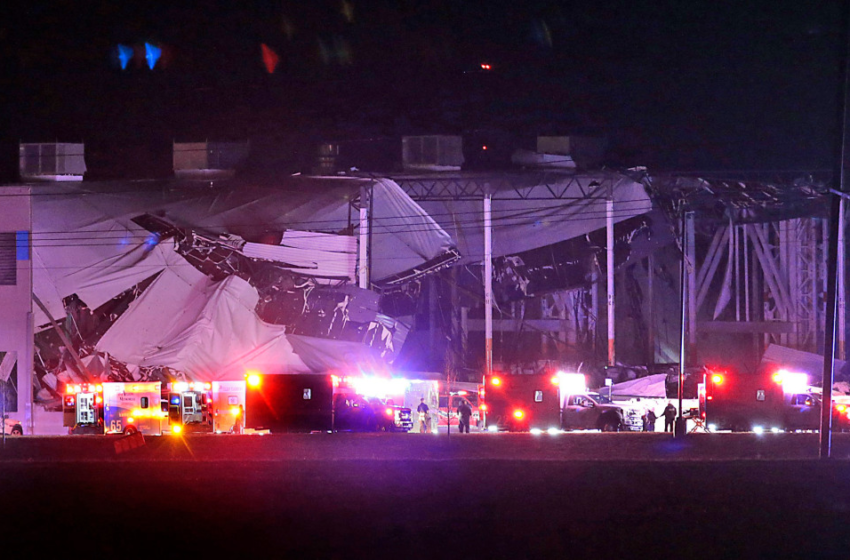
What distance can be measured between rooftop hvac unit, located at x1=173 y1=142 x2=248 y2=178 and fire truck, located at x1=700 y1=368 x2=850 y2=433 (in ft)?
87.6

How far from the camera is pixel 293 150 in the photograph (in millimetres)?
49062

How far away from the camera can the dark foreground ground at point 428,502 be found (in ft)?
38.1

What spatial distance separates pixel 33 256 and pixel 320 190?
13801mm

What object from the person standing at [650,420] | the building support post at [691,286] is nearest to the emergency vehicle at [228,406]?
the person standing at [650,420]

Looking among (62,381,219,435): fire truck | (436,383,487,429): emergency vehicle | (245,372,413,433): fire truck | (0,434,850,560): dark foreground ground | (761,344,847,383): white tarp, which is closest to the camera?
(0,434,850,560): dark foreground ground

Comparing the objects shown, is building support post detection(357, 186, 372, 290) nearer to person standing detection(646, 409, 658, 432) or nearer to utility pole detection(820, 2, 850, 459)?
person standing detection(646, 409, 658, 432)

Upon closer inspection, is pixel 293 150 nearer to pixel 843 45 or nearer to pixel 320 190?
pixel 320 190

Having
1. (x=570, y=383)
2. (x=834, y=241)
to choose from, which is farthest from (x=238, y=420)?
(x=834, y=241)

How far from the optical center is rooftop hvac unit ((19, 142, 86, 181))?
4984cm

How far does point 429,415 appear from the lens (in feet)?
135

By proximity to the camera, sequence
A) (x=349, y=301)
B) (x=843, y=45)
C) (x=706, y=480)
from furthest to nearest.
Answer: (x=349, y=301)
(x=843, y=45)
(x=706, y=480)

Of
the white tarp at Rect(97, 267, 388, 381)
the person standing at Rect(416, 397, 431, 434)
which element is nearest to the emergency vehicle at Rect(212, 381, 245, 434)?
the white tarp at Rect(97, 267, 388, 381)

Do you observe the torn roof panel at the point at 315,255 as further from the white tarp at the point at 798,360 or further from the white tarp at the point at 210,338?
the white tarp at the point at 798,360

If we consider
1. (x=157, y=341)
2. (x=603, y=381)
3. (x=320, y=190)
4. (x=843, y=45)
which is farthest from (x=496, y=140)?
(x=843, y=45)
